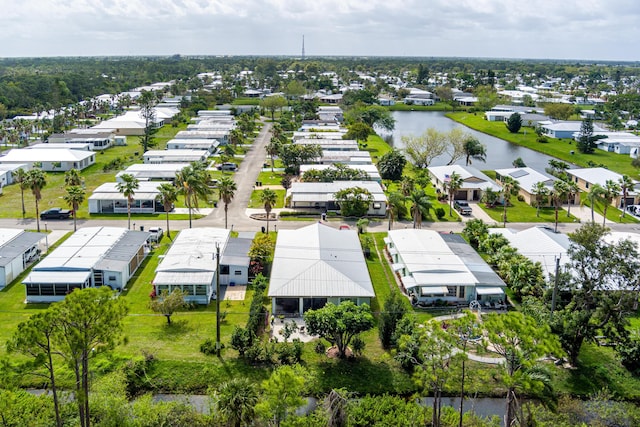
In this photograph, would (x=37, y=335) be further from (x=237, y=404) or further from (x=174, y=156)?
(x=174, y=156)

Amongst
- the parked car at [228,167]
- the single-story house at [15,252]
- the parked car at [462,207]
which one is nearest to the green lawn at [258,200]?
the parked car at [228,167]

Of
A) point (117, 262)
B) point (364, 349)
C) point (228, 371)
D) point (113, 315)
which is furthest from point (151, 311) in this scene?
point (113, 315)

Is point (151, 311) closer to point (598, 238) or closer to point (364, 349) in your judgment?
point (364, 349)

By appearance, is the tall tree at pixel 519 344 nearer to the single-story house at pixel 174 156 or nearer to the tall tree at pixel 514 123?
the single-story house at pixel 174 156

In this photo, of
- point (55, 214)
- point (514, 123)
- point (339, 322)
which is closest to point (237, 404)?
point (339, 322)

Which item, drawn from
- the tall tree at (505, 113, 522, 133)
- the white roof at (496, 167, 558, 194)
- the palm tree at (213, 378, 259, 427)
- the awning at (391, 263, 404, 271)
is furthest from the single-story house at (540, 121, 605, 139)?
the palm tree at (213, 378, 259, 427)

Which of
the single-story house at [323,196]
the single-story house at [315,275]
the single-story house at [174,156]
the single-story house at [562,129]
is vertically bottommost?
the single-story house at [315,275]

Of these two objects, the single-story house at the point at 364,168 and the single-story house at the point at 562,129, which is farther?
the single-story house at the point at 562,129
